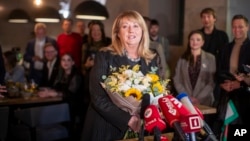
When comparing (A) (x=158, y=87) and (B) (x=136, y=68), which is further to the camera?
(B) (x=136, y=68)

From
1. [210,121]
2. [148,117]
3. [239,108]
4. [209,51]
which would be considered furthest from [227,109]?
[148,117]

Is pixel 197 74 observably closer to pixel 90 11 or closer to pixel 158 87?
pixel 158 87

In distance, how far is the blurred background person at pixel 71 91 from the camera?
446cm

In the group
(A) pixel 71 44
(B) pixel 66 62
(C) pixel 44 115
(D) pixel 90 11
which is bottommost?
(C) pixel 44 115

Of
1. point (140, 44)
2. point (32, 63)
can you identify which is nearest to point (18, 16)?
point (32, 63)

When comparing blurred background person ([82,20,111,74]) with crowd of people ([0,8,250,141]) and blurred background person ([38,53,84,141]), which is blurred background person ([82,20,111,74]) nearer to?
crowd of people ([0,8,250,141])

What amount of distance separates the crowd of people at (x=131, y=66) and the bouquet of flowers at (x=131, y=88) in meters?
0.08

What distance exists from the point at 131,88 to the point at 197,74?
2.25m

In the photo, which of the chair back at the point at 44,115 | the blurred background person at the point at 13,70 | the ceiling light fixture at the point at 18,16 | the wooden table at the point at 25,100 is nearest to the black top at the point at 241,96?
the chair back at the point at 44,115

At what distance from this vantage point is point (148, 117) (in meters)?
1.52

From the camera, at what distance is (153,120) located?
4.86ft

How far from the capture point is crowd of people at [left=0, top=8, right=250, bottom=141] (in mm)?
2219

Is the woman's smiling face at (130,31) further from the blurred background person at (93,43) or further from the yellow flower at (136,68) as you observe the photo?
the blurred background person at (93,43)

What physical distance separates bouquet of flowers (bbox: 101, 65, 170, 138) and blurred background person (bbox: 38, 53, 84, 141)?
238 centimetres
